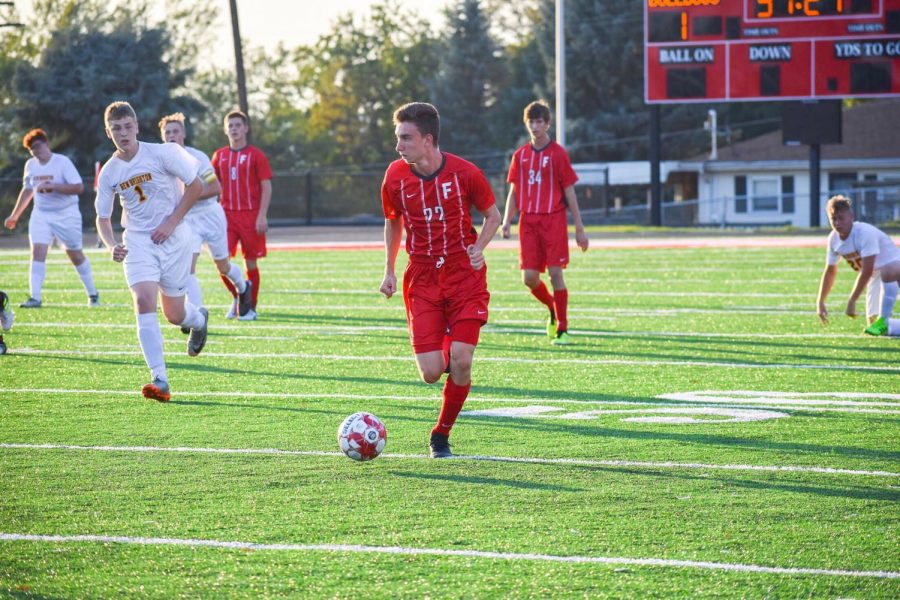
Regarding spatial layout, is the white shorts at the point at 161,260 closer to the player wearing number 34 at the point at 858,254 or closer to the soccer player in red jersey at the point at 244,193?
the soccer player in red jersey at the point at 244,193

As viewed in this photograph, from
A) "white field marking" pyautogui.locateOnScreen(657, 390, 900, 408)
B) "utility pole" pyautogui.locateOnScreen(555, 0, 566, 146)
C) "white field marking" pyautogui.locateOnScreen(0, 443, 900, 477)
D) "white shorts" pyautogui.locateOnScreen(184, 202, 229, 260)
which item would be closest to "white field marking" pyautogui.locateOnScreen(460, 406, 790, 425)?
"white field marking" pyautogui.locateOnScreen(657, 390, 900, 408)

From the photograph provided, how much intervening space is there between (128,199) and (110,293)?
29.0 feet

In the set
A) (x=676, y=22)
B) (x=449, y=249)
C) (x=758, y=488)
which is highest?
(x=676, y=22)

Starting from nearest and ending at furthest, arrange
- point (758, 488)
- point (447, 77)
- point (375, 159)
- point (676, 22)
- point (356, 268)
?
point (758, 488) < point (356, 268) < point (676, 22) < point (447, 77) < point (375, 159)

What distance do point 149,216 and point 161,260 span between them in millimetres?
323

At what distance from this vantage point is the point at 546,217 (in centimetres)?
1170

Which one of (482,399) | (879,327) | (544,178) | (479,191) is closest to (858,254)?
(879,327)

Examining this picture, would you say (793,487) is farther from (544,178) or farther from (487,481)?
(544,178)

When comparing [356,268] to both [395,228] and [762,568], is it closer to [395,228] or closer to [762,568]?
[395,228]

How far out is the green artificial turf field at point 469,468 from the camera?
189 inches

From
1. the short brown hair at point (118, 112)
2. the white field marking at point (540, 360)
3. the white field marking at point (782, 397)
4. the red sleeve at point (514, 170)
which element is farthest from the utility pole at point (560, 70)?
the short brown hair at point (118, 112)

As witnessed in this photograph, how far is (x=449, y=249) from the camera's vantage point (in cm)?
693

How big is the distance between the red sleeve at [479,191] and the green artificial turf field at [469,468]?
138 centimetres

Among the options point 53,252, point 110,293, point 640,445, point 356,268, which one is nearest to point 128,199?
point 640,445
